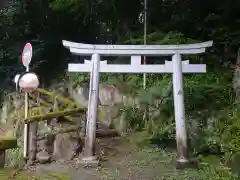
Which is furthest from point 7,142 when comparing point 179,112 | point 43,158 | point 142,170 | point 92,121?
point 179,112

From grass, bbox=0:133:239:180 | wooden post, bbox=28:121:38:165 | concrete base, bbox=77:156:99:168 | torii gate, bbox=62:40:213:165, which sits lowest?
grass, bbox=0:133:239:180

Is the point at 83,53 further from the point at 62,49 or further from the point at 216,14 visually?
the point at 62,49

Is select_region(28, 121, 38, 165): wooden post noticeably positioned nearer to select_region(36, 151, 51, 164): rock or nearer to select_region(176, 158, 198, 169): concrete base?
select_region(36, 151, 51, 164): rock

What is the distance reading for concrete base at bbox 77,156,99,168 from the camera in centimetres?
546

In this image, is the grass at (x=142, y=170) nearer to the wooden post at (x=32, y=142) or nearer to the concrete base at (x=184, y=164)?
the concrete base at (x=184, y=164)

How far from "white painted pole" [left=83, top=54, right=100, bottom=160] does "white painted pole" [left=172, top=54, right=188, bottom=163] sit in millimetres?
1448

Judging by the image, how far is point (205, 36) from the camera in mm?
9258

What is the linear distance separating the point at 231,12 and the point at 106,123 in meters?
4.43

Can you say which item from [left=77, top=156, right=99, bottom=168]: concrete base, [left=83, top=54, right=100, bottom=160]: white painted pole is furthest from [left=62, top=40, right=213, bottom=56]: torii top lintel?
[left=77, top=156, right=99, bottom=168]: concrete base

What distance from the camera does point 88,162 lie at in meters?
5.49

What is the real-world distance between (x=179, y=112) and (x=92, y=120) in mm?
1568

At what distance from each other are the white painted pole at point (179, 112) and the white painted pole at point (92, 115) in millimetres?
1448

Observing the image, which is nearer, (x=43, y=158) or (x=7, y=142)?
(x=7, y=142)

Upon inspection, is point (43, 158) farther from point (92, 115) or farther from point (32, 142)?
point (92, 115)
